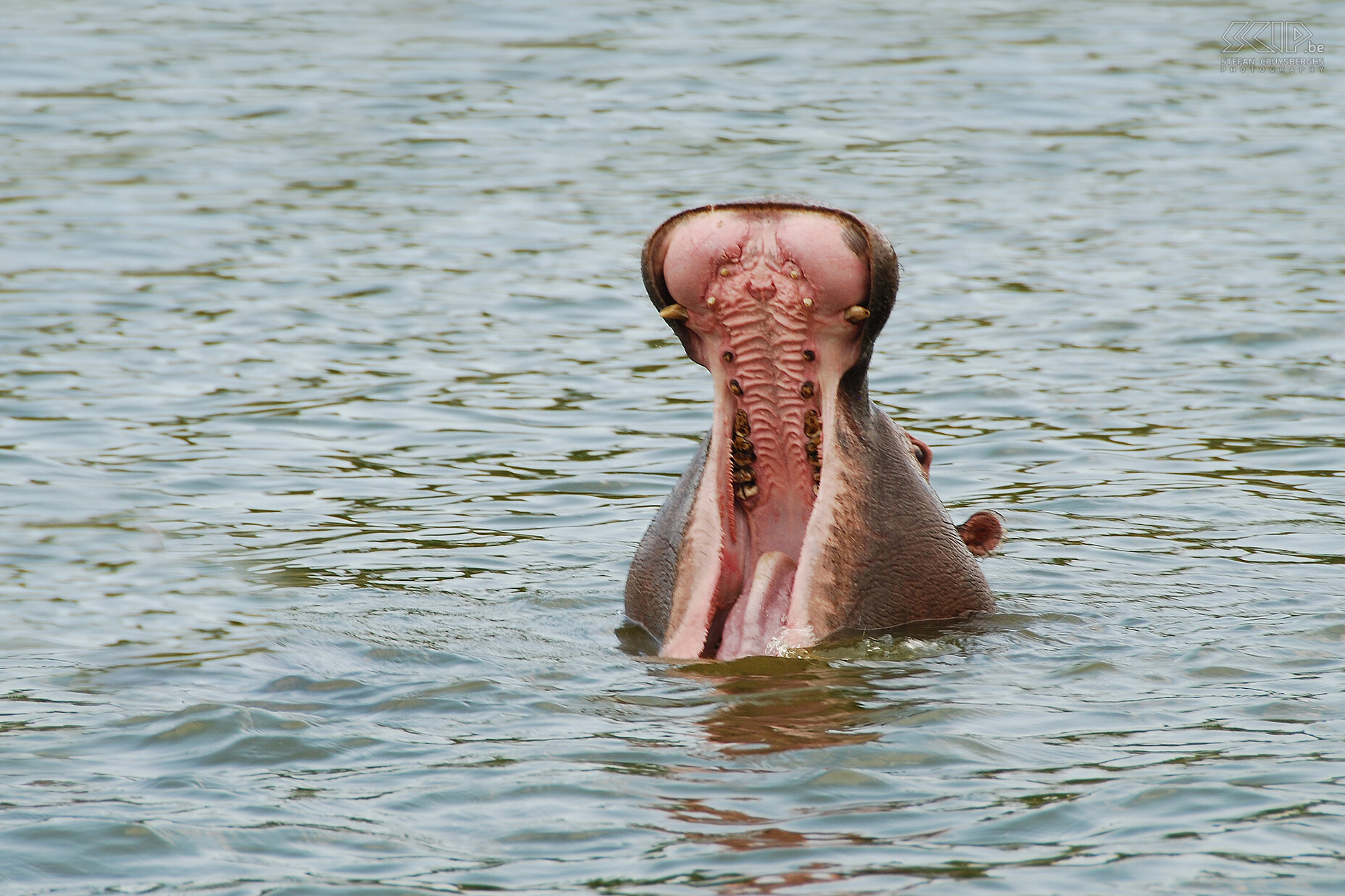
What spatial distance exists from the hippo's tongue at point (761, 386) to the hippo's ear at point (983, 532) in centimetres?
95

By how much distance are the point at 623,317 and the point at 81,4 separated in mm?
12181

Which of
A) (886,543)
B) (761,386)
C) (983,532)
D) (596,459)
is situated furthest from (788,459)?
(596,459)

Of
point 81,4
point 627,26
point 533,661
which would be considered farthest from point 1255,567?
point 81,4

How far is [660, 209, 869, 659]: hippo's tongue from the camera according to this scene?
525 centimetres

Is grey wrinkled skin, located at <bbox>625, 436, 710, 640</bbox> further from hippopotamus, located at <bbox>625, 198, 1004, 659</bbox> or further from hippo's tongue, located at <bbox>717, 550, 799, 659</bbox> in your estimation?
hippo's tongue, located at <bbox>717, 550, 799, 659</bbox>

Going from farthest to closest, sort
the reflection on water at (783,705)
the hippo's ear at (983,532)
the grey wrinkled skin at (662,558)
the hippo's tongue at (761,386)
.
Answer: the hippo's ear at (983,532) < the grey wrinkled skin at (662,558) < the hippo's tongue at (761,386) < the reflection on water at (783,705)

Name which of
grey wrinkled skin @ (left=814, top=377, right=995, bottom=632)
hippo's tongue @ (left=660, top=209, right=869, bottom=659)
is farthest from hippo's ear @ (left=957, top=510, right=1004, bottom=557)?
hippo's tongue @ (left=660, top=209, right=869, bottom=659)

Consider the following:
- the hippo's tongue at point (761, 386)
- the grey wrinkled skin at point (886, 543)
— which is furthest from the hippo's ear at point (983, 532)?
the hippo's tongue at point (761, 386)

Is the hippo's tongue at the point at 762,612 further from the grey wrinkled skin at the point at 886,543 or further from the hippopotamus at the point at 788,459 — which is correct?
the grey wrinkled skin at the point at 886,543

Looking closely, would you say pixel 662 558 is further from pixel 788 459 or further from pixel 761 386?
pixel 761 386

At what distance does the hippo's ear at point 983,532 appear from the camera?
6.43 metres

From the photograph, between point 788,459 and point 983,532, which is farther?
point 983,532

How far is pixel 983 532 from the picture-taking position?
21.2ft

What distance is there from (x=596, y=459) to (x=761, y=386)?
12.4ft
